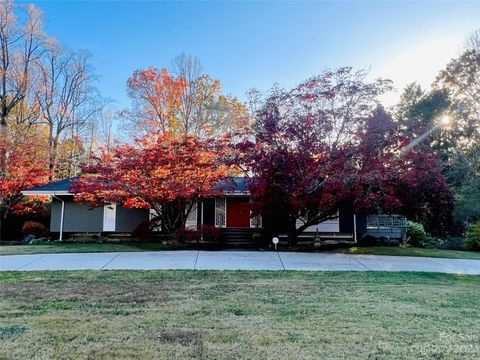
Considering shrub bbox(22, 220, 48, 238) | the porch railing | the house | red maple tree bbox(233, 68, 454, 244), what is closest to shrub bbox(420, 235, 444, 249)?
the porch railing

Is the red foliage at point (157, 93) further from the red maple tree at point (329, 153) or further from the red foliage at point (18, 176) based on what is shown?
the red maple tree at point (329, 153)

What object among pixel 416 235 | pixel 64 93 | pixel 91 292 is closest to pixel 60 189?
pixel 91 292

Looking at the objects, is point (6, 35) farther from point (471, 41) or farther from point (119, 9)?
point (471, 41)

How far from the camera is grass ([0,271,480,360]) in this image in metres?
3.52

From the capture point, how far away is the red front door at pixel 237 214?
18375mm

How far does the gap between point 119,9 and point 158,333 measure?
10765mm

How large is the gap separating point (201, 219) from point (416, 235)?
11.2 metres

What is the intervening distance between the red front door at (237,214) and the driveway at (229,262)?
677cm

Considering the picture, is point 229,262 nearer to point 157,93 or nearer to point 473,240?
point 473,240

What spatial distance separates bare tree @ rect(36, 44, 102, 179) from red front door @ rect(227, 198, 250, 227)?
1351 centimetres

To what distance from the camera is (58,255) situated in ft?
35.7

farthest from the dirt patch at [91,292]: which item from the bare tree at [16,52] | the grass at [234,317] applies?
the bare tree at [16,52]

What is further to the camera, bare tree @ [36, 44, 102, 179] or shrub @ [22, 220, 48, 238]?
bare tree @ [36, 44, 102, 179]

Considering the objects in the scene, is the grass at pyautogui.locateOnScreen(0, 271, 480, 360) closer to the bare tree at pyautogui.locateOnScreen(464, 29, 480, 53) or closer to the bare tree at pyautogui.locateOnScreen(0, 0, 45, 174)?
the bare tree at pyautogui.locateOnScreen(0, 0, 45, 174)
